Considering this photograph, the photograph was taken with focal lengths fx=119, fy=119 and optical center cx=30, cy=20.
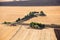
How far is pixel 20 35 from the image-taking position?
2.90 ft

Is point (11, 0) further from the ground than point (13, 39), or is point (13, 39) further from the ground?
point (11, 0)

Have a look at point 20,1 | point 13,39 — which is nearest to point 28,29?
point 13,39

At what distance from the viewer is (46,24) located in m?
1.12

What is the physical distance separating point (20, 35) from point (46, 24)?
1.10 ft

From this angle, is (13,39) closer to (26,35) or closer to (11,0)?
(26,35)

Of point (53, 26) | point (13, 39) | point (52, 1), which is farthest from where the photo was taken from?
point (52, 1)

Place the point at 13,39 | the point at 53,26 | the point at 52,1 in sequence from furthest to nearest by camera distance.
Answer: the point at 52,1 < the point at 53,26 < the point at 13,39

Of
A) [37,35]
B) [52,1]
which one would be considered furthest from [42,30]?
[52,1]

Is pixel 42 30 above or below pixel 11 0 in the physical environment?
below

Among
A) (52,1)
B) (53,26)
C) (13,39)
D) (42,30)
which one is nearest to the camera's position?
(13,39)

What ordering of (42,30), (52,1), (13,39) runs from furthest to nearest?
1. (52,1)
2. (42,30)
3. (13,39)

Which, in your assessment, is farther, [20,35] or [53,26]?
[53,26]

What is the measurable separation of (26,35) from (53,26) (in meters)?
0.32

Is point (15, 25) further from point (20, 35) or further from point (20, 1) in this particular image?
point (20, 1)
